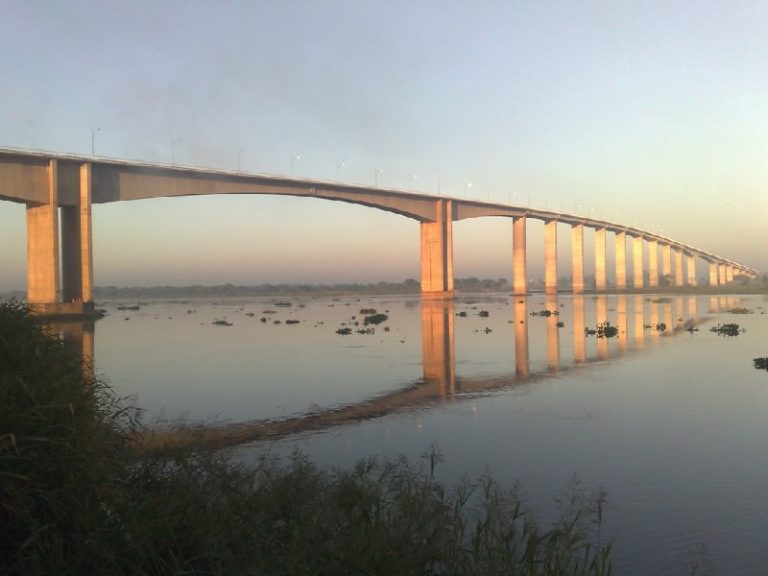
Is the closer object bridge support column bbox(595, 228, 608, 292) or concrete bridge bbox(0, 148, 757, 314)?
concrete bridge bbox(0, 148, 757, 314)

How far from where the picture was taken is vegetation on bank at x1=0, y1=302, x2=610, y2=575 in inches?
199

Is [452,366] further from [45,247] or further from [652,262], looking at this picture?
[652,262]

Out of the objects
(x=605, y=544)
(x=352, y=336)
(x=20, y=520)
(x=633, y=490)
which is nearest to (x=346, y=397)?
(x=633, y=490)

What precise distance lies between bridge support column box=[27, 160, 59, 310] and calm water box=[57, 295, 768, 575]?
2238 cm

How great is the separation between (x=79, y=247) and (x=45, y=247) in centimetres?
315

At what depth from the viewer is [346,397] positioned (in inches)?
604

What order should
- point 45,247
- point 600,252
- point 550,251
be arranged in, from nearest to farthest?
point 45,247, point 550,251, point 600,252

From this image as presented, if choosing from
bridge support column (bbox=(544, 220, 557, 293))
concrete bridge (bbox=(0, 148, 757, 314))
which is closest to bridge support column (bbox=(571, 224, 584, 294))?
bridge support column (bbox=(544, 220, 557, 293))

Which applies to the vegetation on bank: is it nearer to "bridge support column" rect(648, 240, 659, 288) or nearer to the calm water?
the calm water

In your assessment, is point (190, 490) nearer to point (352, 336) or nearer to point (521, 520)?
point (521, 520)

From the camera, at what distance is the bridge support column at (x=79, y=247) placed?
161ft

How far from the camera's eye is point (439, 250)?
82875 millimetres

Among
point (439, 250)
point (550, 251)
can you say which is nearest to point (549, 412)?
point (439, 250)

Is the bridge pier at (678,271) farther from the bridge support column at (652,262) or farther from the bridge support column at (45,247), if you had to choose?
the bridge support column at (45,247)
